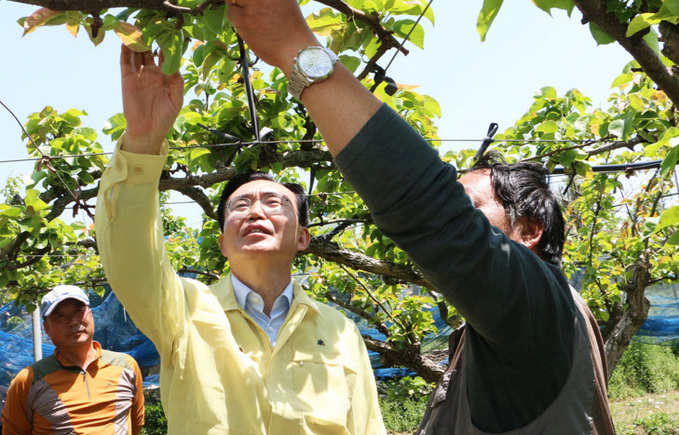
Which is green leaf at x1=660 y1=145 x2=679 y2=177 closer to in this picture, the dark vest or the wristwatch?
the dark vest

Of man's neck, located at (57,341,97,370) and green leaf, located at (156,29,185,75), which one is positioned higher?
green leaf, located at (156,29,185,75)

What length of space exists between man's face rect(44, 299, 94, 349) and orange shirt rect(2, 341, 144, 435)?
0.32 ft

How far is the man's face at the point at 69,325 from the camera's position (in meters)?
3.59

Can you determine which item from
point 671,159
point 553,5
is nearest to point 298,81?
point 553,5

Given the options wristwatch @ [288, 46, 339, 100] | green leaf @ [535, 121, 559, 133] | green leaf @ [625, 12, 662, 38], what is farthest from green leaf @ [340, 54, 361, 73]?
green leaf @ [535, 121, 559, 133]

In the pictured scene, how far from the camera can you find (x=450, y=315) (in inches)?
224

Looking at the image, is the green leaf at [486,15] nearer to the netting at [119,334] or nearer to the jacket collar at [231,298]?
the jacket collar at [231,298]

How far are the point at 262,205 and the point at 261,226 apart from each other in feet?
0.34

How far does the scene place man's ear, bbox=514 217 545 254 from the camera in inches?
53.4

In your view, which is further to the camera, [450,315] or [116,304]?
[116,304]

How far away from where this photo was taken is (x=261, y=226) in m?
2.15

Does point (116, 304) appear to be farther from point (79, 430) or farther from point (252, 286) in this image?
point (252, 286)

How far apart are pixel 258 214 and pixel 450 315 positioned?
3.82 metres

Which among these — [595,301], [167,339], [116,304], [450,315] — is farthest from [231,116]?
[116,304]
